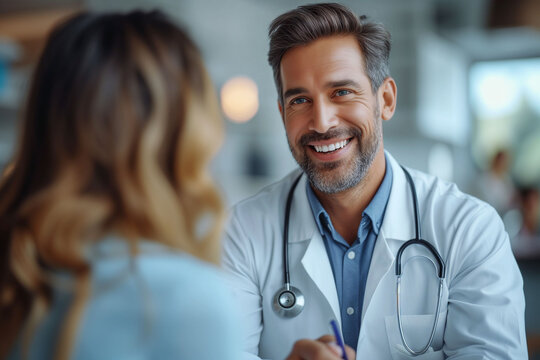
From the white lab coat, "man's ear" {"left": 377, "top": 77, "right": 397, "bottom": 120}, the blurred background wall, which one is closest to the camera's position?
the white lab coat

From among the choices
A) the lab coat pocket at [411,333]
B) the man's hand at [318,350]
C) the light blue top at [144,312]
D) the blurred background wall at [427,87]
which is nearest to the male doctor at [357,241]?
the lab coat pocket at [411,333]

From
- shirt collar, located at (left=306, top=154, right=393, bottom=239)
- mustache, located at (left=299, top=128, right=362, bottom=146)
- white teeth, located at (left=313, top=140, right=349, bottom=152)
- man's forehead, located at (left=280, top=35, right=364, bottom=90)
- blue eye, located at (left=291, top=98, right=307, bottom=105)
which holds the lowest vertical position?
shirt collar, located at (left=306, top=154, right=393, bottom=239)

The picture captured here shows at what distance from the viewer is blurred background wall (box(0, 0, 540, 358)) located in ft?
9.57

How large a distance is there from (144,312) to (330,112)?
2.46 ft

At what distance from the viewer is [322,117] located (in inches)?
51.8

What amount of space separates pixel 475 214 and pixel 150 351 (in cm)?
85

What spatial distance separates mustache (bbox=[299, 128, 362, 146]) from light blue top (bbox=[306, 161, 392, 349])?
140 mm

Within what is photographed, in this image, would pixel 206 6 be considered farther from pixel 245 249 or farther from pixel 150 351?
pixel 150 351

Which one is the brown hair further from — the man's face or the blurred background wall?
the blurred background wall

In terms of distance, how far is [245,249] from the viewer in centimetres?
140

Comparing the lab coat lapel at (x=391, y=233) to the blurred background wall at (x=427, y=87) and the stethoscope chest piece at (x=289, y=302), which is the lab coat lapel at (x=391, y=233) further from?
the blurred background wall at (x=427, y=87)

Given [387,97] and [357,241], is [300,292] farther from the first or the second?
[387,97]

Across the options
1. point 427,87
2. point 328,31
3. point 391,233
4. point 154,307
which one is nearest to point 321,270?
point 391,233

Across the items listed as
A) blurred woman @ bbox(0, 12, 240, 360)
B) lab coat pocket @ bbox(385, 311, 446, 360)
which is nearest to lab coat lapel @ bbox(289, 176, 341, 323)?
lab coat pocket @ bbox(385, 311, 446, 360)
